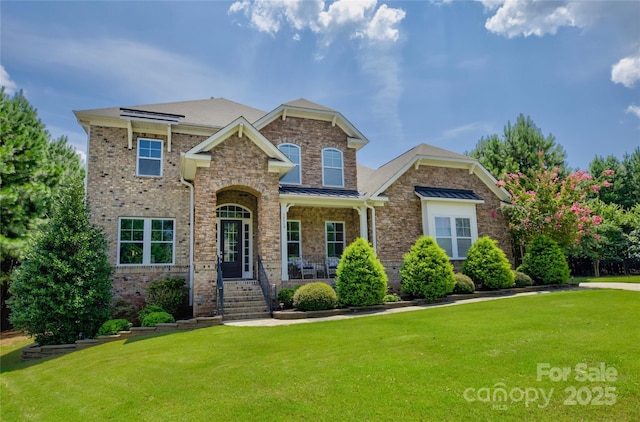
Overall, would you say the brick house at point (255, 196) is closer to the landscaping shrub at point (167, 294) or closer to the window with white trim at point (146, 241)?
the window with white trim at point (146, 241)

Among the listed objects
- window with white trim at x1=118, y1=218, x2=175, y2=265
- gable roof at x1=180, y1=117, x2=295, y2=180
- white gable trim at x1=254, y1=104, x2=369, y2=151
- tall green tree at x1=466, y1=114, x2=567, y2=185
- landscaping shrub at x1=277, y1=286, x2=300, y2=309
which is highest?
tall green tree at x1=466, y1=114, x2=567, y2=185

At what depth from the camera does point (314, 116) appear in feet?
61.6

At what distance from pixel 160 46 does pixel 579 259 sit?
27.7 m

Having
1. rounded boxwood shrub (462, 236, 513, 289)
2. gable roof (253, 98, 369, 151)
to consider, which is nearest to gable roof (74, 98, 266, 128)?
gable roof (253, 98, 369, 151)

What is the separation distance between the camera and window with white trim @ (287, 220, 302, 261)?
1752cm

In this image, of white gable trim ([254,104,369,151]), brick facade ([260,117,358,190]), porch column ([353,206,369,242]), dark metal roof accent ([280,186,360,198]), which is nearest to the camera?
dark metal roof accent ([280,186,360,198])

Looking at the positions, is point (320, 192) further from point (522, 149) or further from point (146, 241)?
point (522, 149)

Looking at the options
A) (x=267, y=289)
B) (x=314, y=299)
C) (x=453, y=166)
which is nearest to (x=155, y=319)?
(x=267, y=289)

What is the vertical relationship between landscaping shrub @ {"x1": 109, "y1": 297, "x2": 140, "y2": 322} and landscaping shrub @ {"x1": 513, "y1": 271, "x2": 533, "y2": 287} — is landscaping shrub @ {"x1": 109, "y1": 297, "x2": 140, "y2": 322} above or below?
below

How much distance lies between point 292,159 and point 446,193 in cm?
767

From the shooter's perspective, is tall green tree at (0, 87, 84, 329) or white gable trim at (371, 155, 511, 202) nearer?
tall green tree at (0, 87, 84, 329)

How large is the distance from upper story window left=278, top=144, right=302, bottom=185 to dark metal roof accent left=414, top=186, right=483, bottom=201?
5.73 m

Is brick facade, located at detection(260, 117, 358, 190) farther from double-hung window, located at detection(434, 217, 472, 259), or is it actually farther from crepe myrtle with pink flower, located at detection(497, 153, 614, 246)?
crepe myrtle with pink flower, located at detection(497, 153, 614, 246)

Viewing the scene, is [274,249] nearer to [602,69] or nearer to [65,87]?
[65,87]
